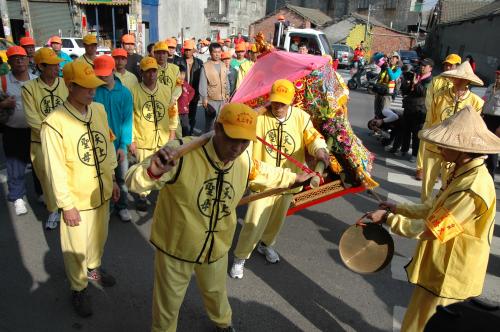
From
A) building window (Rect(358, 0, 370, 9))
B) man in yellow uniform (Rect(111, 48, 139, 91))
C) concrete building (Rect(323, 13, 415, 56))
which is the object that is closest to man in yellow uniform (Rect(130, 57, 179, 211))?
man in yellow uniform (Rect(111, 48, 139, 91))

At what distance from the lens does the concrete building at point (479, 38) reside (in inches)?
945

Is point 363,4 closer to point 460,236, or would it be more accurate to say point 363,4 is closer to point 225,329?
point 460,236

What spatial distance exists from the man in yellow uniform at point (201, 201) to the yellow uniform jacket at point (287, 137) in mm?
874

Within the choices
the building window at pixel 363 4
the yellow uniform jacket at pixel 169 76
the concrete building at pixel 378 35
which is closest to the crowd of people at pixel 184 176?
the yellow uniform jacket at pixel 169 76

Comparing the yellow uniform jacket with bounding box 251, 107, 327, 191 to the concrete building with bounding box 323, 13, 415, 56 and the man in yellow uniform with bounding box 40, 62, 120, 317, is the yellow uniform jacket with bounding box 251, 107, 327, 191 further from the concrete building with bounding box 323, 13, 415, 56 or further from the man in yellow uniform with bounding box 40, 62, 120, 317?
the concrete building with bounding box 323, 13, 415, 56

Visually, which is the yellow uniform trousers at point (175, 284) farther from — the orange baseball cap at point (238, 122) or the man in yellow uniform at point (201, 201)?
the orange baseball cap at point (238, 122)

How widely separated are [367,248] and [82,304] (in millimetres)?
2554

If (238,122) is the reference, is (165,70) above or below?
below

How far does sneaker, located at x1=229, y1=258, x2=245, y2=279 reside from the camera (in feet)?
13.8

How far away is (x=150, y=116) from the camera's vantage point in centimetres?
532

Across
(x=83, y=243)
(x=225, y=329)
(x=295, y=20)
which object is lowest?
(x=225, y=329)

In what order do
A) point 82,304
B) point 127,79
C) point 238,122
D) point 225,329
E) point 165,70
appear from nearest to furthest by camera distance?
point 238,122, point 225,329, point 82,304, point 127,79, point 165,70

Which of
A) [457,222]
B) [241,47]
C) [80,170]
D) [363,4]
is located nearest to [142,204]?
[80,170]

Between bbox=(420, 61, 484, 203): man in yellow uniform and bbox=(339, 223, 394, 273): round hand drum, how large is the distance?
2869mm
